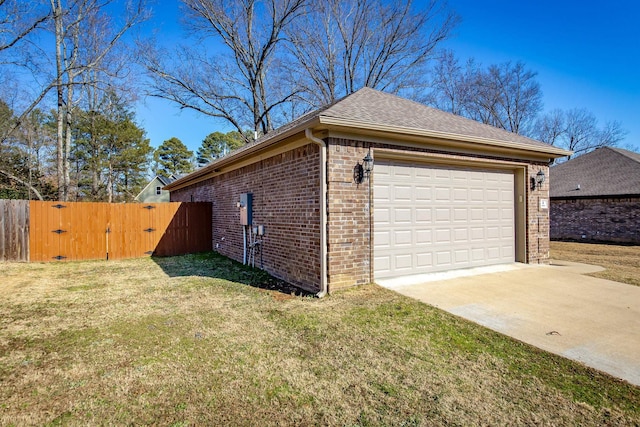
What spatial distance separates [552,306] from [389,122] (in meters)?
3.67

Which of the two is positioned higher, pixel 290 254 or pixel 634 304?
pixel 290 254

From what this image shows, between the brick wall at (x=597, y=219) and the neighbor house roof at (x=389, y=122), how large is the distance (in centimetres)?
930

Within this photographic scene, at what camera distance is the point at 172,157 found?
1545 inches

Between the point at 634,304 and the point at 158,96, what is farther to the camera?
the point at 158,96

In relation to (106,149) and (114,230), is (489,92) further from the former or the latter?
(106,149)

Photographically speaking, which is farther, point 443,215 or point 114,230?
point 114,230

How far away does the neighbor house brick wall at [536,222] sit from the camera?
7770mm

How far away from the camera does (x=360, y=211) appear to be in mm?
5707

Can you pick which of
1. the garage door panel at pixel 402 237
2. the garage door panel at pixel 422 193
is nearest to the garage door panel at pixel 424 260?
the garage door panel at pixel 402 237

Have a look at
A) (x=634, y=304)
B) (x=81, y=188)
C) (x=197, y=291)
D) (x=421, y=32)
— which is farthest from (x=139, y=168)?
(x=634, y=304)

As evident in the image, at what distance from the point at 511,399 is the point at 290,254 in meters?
4.42

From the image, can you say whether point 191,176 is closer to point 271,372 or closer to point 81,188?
point 271,372

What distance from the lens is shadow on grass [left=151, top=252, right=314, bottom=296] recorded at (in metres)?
6.19

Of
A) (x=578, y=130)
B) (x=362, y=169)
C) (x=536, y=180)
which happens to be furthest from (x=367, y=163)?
(x=578, y=130)
